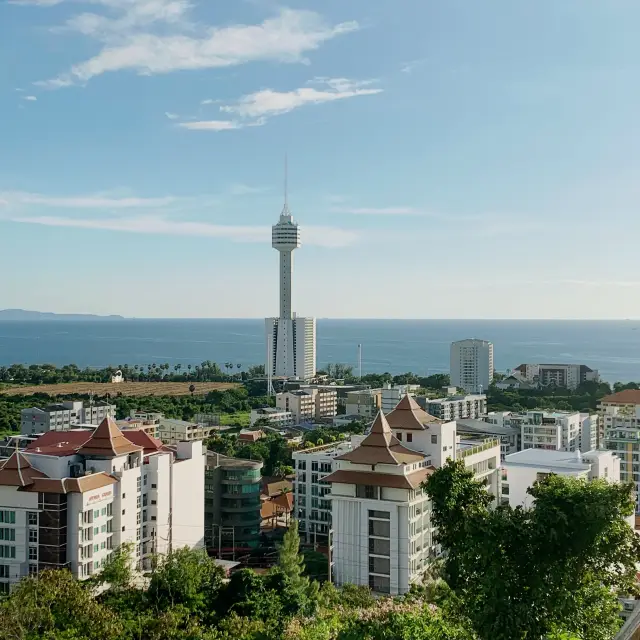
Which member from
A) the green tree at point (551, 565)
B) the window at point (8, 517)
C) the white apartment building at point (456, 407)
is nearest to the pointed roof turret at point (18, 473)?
the window at point (8, 517)

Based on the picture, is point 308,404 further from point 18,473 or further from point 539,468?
→ point 18,473

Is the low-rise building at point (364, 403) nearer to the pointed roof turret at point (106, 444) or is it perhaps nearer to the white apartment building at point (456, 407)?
the white apartment building at point (456, 407)

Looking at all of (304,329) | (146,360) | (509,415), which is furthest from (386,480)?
(146,360)

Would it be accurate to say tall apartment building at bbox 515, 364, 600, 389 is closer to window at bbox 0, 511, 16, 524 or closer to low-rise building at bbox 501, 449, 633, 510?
low-rise building at bbox 501, 449, 633, 510

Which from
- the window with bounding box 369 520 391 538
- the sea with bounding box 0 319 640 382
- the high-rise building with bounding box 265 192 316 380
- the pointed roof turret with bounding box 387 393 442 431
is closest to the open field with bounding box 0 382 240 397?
the high-rise building with bounding box 265 192 316 380

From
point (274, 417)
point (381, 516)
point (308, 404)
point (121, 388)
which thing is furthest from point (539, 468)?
point (121, 388)

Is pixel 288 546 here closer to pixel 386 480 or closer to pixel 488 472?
pixel 386 480
